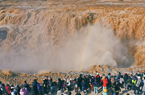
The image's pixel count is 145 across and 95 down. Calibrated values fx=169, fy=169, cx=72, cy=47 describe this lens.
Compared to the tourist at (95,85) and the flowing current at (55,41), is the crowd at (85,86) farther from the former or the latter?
the flowing current at (55,41)

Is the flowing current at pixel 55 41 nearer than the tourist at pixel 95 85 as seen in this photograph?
No

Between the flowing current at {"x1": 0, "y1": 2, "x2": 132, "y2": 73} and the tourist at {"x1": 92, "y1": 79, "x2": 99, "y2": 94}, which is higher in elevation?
the flowing current at {"x1": 0, "y1": 2, "x2": 132, "y2": 73}

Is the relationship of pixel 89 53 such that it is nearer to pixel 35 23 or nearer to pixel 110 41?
pixel 110 41

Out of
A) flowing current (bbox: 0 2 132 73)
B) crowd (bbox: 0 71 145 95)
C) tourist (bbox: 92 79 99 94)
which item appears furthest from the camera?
flowing current (bbox: 0 2 132 73)

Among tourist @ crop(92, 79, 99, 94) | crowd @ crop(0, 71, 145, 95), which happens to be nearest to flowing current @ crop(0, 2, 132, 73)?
crowd @ crop(0, 71, 145, 95)

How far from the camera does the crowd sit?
804cm

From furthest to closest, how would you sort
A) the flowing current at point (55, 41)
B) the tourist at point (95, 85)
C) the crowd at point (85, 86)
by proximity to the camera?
the flowing current at point (55, 41) → the tourist at point (95, 85) → the crowd at point (85, 86)

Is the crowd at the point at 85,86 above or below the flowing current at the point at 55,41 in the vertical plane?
below

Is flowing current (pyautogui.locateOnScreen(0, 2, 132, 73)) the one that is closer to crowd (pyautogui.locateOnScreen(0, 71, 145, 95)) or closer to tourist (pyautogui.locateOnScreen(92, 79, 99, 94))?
crowd (pyautogui.locateOnScreen(0, 71, 145, 95))

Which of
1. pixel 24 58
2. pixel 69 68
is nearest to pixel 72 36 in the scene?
pixel 69 68

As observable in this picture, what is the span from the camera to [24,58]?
17391mm

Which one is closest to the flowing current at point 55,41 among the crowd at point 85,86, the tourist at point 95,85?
the crowd at point 85,86

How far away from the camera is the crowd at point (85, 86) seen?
26.4 ft

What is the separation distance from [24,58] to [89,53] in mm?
6694
